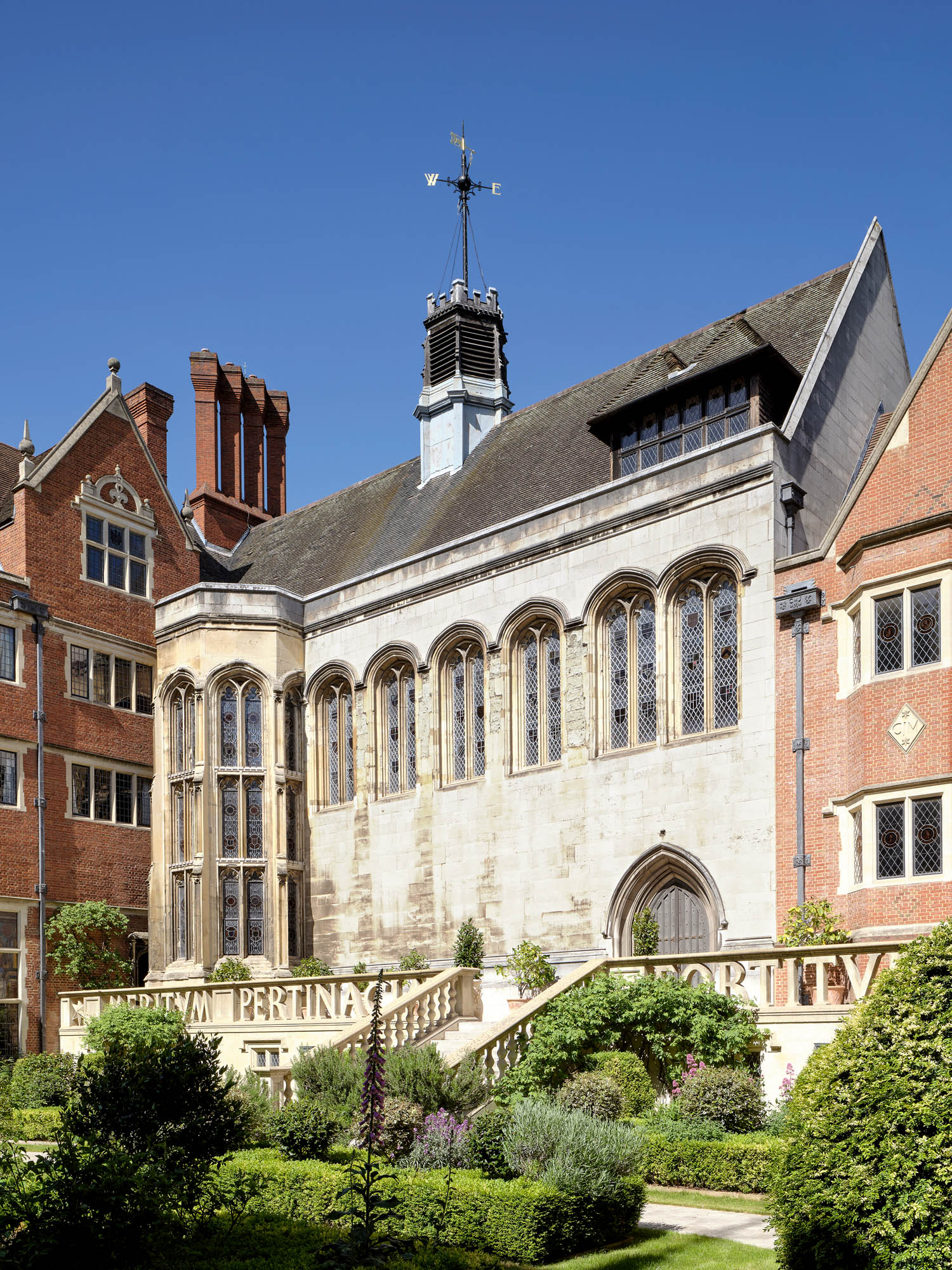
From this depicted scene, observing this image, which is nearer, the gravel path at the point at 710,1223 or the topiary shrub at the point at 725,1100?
the gravel path at the point at 710,1223

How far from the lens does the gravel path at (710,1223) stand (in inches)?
450

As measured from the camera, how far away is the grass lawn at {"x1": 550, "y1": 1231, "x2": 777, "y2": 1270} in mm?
10438

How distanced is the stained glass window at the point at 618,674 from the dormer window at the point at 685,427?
280 centimetres

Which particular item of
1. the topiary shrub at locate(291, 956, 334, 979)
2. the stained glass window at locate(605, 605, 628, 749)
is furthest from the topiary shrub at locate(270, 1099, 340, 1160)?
the topiary shrub at locate(291, 956, 334, 979)

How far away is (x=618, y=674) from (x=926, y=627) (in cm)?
617

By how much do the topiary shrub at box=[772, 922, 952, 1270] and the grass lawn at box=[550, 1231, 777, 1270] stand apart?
1820 millimetres

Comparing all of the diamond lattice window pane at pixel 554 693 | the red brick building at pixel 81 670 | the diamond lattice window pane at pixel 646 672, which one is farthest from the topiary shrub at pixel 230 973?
the diamond lattice window pane at pixel 646 672

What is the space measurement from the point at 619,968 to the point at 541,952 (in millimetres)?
4732

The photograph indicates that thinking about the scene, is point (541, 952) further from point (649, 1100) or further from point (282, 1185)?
point (282, 1185)

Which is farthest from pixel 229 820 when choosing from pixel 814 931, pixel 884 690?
pixel 884 690

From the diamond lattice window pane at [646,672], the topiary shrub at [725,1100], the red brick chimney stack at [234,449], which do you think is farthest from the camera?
the red brick chimney stack at [234,449]

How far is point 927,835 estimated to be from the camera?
18.1 m

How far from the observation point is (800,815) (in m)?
19.7

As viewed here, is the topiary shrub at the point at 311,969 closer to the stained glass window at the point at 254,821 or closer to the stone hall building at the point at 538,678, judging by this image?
the stone hall building at the point at 538,678
